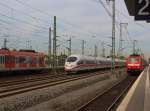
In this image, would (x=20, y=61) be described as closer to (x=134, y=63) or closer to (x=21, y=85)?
(x=134, y=63)

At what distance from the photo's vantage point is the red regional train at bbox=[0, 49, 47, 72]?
39.1 m

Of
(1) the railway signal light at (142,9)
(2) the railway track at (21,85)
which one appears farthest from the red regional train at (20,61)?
(1) the railway signal light at (142,9)

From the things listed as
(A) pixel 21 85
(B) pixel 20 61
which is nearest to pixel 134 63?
(B) pixel 20 61

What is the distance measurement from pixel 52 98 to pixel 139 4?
8.60 m

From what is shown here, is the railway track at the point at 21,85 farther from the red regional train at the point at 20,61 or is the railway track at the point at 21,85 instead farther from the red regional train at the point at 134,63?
the red regional train at the point at 134,63

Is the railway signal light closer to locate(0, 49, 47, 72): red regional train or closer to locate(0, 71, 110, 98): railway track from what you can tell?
locate(0, 71, 110, 98): railway track

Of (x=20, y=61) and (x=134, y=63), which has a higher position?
(x=20, y=61)

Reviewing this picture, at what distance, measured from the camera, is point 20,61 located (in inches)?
1705

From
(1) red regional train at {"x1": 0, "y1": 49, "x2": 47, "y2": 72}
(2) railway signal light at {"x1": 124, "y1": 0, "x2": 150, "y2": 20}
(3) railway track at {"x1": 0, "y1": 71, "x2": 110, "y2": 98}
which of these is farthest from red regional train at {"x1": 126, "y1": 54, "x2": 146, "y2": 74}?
(2) railway signal light at {"x1": 124, "y1": 0, "x2": 150, "y2": 20}

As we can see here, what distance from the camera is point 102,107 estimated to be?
55.2 ft

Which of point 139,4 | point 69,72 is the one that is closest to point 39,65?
point 69,72

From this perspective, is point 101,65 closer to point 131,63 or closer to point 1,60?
point 131,63

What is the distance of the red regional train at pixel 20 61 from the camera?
39.1 meters

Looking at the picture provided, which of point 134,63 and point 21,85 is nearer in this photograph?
point 21,85
